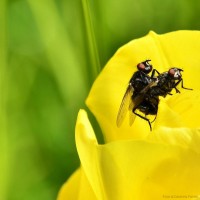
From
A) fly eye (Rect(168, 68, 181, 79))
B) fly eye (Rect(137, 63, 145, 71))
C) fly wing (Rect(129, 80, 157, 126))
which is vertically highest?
fly eye (Rect(137, 63, 145, 71))

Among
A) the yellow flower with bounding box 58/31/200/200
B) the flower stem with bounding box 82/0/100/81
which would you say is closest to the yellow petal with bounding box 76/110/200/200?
the yellow flower with bounding box 58/31/200/200

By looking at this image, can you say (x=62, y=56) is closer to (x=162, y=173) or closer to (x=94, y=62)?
(x=94, y=62)

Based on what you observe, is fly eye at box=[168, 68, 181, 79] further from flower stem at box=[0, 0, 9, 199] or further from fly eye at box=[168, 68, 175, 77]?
flower stem at box=[0, 0, 9, 199]

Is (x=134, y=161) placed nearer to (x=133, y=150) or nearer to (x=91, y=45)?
(x=133, y=150)

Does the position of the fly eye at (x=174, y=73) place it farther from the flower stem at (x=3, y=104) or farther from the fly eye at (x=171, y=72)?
the flower stem at (x=3, y=104)

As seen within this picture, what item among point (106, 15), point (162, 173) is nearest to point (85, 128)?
point (162, 173)

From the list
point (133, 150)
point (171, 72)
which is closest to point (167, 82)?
point (171, 72)

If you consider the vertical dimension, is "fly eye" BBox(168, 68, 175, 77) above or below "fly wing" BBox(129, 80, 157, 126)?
above
